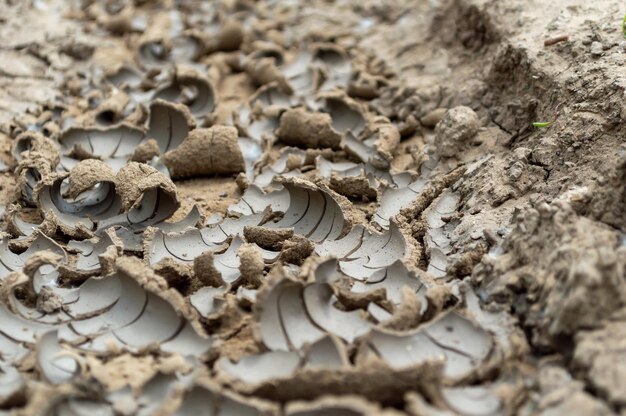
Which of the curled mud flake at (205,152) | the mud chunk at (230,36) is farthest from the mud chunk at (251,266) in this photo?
the mud chunk at (230,36)

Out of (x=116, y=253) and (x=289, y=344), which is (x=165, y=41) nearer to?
(x=116, y=253)

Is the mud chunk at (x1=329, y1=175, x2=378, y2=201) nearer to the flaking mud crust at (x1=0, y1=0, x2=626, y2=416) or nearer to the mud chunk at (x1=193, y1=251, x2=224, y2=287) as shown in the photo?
the flaking mud crust at (x1=0, y1=0, x2=626, y2=416)

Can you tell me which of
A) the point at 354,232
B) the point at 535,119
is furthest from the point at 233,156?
the point at 535,119

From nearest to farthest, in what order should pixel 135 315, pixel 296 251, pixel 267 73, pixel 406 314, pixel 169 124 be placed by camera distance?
pixel 406 314 < pixel 135 315 < pixel 296 251 < pixel 169 124 < pixel 267 73

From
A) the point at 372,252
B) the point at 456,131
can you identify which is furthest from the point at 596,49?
the point at 372,252

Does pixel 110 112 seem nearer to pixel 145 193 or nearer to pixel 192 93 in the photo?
pixel 192 93
